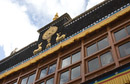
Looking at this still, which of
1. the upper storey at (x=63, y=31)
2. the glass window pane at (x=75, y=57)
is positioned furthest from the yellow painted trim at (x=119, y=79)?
the upper storey at (x=63, y=31)

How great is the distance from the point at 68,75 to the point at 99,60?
3.91 feet

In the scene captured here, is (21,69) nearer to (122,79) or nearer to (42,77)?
(42,77)

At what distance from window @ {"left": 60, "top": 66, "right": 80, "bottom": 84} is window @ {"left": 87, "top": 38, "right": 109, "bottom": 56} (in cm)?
73

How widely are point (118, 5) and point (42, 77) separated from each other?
414 centimetres

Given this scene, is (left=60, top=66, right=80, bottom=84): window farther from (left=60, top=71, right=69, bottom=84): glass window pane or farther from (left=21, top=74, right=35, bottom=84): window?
(left=21, top=74, right=35, bottom=84): window

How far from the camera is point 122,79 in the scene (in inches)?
206

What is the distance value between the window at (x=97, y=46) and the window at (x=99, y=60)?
0.42 meters

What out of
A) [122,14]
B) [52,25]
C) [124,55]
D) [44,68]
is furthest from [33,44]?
[124,55]

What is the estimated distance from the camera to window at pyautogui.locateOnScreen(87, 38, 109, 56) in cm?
697

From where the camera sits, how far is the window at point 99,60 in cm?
629

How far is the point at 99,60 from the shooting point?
6480mm

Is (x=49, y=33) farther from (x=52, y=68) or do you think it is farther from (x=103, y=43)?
(x=103, y=43)

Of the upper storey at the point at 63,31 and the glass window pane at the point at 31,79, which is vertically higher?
the upper storey at the point at 63,31

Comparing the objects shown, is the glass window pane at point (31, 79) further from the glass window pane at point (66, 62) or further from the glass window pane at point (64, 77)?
the glass window pane at point (64, 77)
